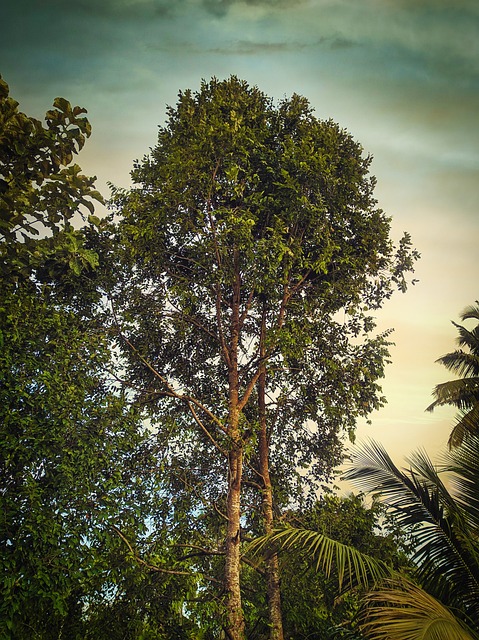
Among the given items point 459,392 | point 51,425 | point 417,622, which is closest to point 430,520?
point 417,622

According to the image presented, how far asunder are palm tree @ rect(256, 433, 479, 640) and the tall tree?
9.58 ft

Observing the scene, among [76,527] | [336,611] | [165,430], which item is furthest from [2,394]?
[336,611]

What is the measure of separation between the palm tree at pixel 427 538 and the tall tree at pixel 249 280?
2.92m

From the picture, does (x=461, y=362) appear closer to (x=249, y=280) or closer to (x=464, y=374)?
(x=464, y=374)

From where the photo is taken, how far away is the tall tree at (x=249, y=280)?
10844 mm

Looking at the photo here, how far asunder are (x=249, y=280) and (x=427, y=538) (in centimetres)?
611

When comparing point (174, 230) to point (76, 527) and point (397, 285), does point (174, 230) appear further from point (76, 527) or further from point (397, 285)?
point (76, 527)

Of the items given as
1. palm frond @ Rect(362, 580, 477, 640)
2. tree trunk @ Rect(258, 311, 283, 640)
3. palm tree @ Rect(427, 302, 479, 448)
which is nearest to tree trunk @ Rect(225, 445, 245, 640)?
tree trunk @ Rect(258, 311, 283, 640)

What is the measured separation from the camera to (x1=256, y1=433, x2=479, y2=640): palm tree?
6461mm

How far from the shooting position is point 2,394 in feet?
26.4

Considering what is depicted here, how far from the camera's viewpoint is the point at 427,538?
728 cm

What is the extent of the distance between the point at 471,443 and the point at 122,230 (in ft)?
25.4

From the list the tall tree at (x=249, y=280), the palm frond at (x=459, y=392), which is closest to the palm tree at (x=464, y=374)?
the palm frond at (x=459, y=392)

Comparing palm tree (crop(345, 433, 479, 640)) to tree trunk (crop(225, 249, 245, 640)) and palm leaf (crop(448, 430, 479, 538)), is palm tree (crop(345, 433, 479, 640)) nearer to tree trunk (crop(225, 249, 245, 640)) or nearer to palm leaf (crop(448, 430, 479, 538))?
palm leaf (crop(448, 430, 479, 538))
